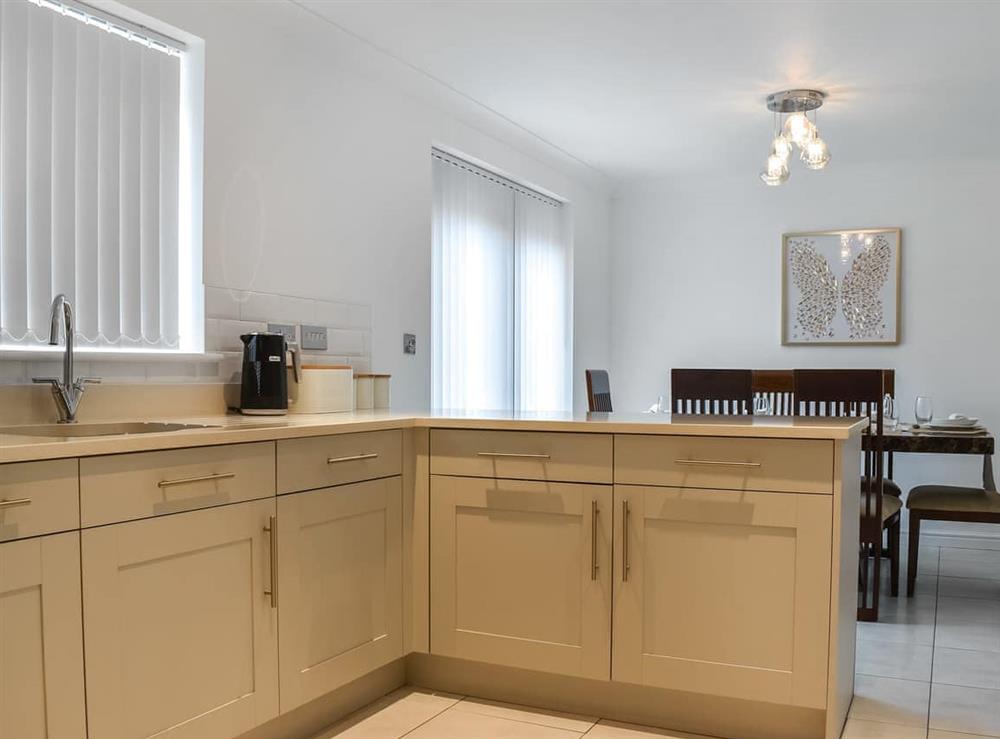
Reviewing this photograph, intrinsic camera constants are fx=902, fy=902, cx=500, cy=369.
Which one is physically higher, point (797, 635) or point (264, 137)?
point (264, 137)

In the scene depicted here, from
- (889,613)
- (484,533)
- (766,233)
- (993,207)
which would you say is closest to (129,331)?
(484,533)

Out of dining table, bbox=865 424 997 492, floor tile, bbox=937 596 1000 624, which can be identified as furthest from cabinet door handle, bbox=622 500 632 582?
floor tile, bbox=937 596 1000 624

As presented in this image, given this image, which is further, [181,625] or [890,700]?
[890,700]

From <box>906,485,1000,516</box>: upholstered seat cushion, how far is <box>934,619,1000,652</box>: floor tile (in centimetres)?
50

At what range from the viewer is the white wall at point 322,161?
2.93 m

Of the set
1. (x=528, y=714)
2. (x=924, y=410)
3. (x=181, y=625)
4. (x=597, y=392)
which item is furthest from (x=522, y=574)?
(x=924, y=410)

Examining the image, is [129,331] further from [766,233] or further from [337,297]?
[766,233]

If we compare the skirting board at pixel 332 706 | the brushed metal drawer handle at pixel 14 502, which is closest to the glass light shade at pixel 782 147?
the skirting board at pixel 332 706

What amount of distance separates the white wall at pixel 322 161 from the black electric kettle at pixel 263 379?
28cm

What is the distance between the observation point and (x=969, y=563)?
4.64 m

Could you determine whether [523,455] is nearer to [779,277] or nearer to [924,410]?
[924,410]

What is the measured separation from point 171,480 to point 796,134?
3127 millimetres

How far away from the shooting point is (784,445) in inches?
87.8

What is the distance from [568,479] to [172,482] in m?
1.05
